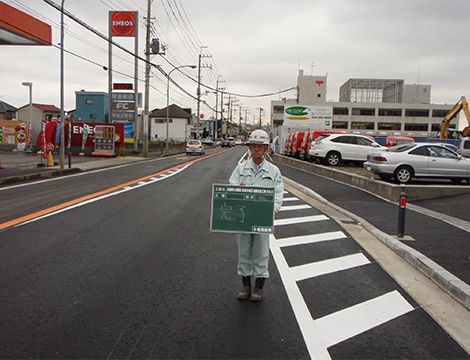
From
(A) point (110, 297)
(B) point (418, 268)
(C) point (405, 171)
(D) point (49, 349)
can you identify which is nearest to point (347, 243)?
(B) point (418, 268)

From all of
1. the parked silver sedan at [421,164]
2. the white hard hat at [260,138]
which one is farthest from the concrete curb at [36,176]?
the parked silver sedan at [421,164]

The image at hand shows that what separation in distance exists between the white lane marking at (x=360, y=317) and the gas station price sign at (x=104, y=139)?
28.1m

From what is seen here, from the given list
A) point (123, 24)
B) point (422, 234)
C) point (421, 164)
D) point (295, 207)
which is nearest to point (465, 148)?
point (421, 164)

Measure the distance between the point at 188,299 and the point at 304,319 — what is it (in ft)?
4.16

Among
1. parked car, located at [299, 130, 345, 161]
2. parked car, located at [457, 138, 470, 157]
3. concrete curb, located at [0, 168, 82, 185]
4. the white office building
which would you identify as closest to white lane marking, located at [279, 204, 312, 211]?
concrete curb, located at [0, 168, 82, 185]

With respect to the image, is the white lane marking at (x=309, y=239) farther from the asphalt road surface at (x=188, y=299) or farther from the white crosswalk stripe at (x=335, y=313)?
the white crosswalk stripe at (x=335, y=313)

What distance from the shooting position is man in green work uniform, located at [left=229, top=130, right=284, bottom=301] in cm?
433

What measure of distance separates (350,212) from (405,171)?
5.59 metres

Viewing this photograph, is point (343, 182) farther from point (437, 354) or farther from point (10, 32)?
point (10, 32)

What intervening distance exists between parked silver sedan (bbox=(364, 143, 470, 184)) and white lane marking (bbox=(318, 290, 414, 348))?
1021cm

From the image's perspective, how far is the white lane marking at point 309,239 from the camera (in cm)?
692

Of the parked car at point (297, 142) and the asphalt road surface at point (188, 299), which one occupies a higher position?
the parked car at point (297, 142)

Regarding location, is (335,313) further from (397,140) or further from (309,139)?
(397,140)

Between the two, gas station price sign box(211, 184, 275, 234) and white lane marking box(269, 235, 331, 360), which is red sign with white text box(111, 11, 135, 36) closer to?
white lane marking box(269, 235, 331, 360)
